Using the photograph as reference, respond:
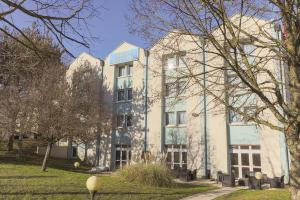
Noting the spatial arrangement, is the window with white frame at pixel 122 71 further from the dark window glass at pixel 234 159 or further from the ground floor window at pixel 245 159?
the dark window glass at pixel 234 159

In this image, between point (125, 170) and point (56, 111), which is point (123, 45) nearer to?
point (56, 111)

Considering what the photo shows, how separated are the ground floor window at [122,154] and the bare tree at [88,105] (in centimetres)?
234

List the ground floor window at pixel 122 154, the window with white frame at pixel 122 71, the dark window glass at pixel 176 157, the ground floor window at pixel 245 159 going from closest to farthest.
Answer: the ground floor window at pixel 245 159
the dark window glass at pixel 176 157
the ground floor window at pixel 122 154
the window with white frame at pixel 122 71

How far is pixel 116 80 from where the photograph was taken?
1275 inches

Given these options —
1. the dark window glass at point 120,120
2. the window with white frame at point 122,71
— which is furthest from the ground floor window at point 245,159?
the window with white frame at point 122,71

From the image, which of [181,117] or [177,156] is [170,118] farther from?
[177,156]

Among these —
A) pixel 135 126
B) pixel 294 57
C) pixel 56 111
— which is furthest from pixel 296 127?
pixel 135 126

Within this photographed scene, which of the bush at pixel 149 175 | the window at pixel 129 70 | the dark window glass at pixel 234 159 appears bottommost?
the bush at pixel 149 175

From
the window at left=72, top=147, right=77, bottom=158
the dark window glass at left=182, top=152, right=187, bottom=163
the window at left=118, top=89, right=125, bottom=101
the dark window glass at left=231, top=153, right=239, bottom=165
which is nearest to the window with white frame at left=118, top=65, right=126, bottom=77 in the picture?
the window at left=118, top=89, right=125, bottom=101

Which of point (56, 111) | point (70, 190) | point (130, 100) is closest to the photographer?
point (70, 190)

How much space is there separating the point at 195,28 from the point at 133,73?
2355 cm

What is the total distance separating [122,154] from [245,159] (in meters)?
12.6

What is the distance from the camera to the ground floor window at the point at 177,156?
2569cm

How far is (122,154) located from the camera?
30125 mm
